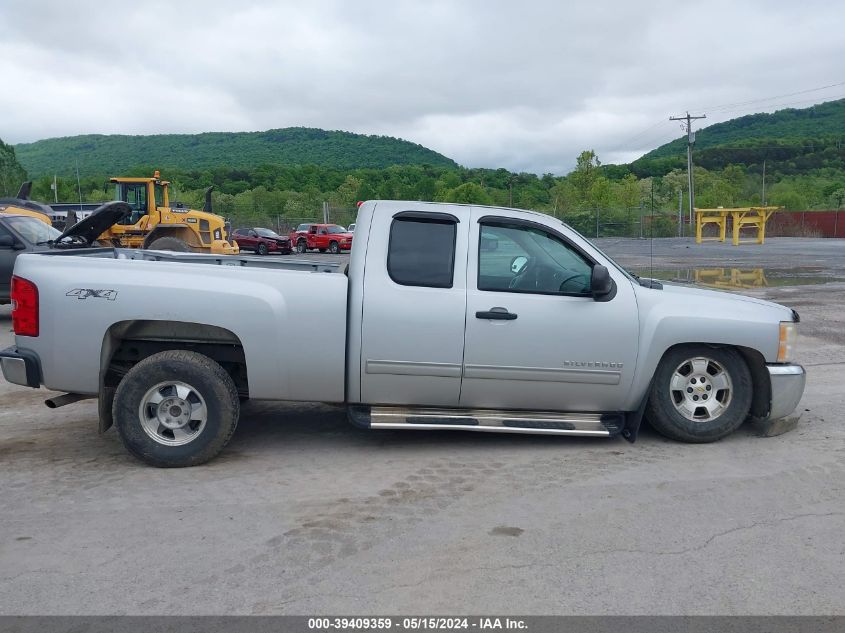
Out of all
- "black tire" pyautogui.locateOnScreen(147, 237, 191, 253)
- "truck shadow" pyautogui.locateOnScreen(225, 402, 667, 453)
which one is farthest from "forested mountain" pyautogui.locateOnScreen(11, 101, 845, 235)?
"truck shadow" pyautogui.locateOnScreen(225, 402, 667, 453)

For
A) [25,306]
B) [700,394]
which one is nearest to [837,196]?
[700,394]

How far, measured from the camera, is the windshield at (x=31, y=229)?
12406 mm

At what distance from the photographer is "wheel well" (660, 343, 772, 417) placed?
5871 mm

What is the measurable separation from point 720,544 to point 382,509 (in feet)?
6.26

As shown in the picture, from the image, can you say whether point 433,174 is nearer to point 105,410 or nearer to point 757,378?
point 757,378

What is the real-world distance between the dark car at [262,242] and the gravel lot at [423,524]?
32.1 meters

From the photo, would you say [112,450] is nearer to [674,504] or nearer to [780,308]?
[674,504]

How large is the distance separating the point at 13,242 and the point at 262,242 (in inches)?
1027

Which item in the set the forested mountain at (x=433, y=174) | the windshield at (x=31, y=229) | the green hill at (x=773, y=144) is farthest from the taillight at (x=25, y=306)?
the green hill at (x=773, y=144)

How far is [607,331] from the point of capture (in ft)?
18.2

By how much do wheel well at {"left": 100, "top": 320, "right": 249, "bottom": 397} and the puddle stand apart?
12.8 metres

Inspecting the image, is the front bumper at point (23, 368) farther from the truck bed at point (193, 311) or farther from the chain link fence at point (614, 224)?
the chain link fence at point (614, 224)

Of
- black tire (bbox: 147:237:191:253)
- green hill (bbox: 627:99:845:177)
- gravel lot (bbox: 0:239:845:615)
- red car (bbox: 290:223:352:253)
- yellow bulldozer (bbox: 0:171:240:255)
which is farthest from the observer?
green hill (bbox: 627:99:845:177)

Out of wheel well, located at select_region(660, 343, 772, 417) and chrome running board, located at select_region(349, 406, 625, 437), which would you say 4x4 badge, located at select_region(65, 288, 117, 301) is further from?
wheel well, located at select_region(660, 343, 772, 417)
